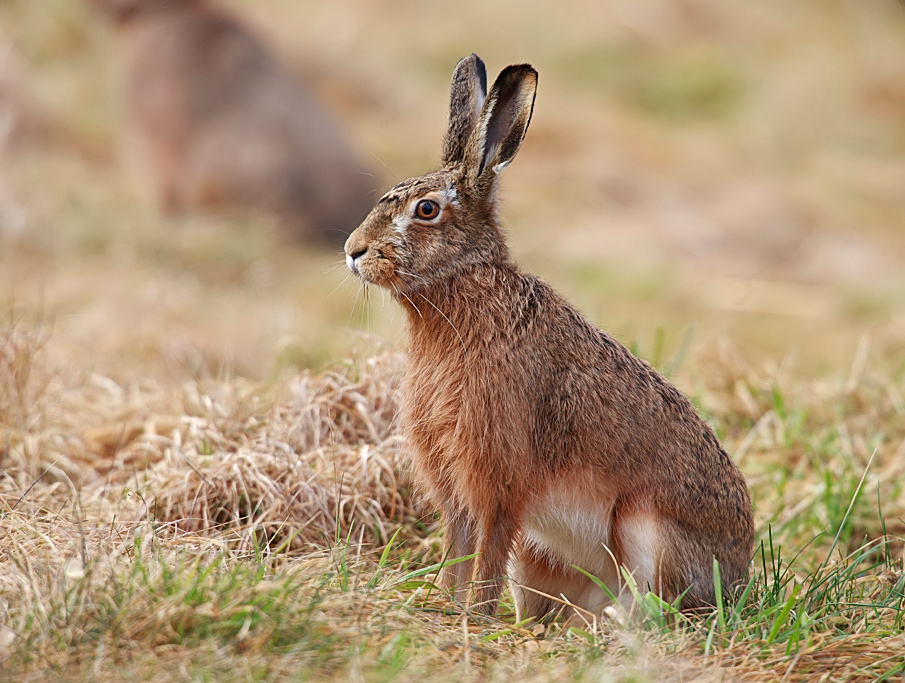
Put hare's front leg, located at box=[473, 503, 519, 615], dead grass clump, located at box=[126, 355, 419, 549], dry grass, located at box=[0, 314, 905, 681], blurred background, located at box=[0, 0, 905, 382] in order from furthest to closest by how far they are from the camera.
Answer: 1. blurred background, located at box=[0, 0, 905, 382]
2. dead grass clump, located at box=[126, 355, 419, 549]
3. hare's front leg, located at box=[473, 503, 519, 615]
4. dry grass, located at box=[0, 314, 905, 681]

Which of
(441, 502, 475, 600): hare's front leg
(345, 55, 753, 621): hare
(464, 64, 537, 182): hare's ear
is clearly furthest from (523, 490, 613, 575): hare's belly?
(464, 64, 537, 182): hare's ear

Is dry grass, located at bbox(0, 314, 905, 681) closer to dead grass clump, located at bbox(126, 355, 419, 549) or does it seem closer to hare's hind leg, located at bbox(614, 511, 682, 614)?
dead grass clump, located at bbox(126, 355, 419, 549)

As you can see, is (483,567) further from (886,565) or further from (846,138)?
(846,138)

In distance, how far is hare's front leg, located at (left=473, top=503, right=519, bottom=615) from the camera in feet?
11.2

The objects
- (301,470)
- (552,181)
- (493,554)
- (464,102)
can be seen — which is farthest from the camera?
(552,181)

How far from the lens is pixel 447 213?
11.8ft

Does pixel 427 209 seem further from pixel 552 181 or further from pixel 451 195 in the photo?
pixel 552 181

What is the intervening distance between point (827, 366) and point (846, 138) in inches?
503

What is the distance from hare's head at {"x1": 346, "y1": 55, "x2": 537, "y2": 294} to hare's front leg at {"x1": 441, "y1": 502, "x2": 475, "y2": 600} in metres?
0.82

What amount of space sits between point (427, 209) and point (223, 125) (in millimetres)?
9065

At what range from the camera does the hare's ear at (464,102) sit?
12.1 feet

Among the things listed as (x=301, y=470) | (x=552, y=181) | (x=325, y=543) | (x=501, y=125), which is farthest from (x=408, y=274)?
(x=552, y=181)

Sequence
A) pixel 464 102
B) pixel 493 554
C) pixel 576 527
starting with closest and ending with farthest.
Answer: pixel 493 554 → pixel 576 527 → pixel 464 102

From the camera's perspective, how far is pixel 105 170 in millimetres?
13664
